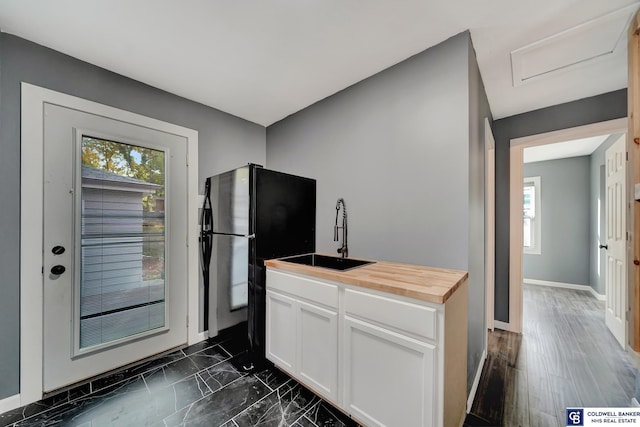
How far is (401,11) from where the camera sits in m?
1.42

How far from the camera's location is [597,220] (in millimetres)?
3879

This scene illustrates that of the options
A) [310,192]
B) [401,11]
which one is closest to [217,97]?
[310,192]

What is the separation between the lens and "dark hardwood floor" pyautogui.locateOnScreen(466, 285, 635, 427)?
5.22 feet

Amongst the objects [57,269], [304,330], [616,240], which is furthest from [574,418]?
[57,269]

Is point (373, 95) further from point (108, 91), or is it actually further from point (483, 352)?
point (483, 352)

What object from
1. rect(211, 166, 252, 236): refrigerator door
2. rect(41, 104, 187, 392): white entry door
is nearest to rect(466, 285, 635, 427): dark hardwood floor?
rect(211, 166, 252, 236): refrigerator door

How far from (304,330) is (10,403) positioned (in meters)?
1.93

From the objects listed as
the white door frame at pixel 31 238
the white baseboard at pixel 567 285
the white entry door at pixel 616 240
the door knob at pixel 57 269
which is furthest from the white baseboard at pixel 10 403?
the white baseboard at pixel 567 285

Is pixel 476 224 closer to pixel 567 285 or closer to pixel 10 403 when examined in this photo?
pixel 10 403

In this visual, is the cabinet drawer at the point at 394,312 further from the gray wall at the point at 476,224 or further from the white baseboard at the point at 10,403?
the white baseboard at the point at 10,403

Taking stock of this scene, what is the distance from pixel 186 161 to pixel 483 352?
3.27 m

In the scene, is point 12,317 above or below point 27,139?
below

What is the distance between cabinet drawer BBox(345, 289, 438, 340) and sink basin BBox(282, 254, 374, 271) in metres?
0.49

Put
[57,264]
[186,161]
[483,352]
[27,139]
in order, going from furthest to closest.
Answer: [186,161], [483,352], [57,264], [27,139]
